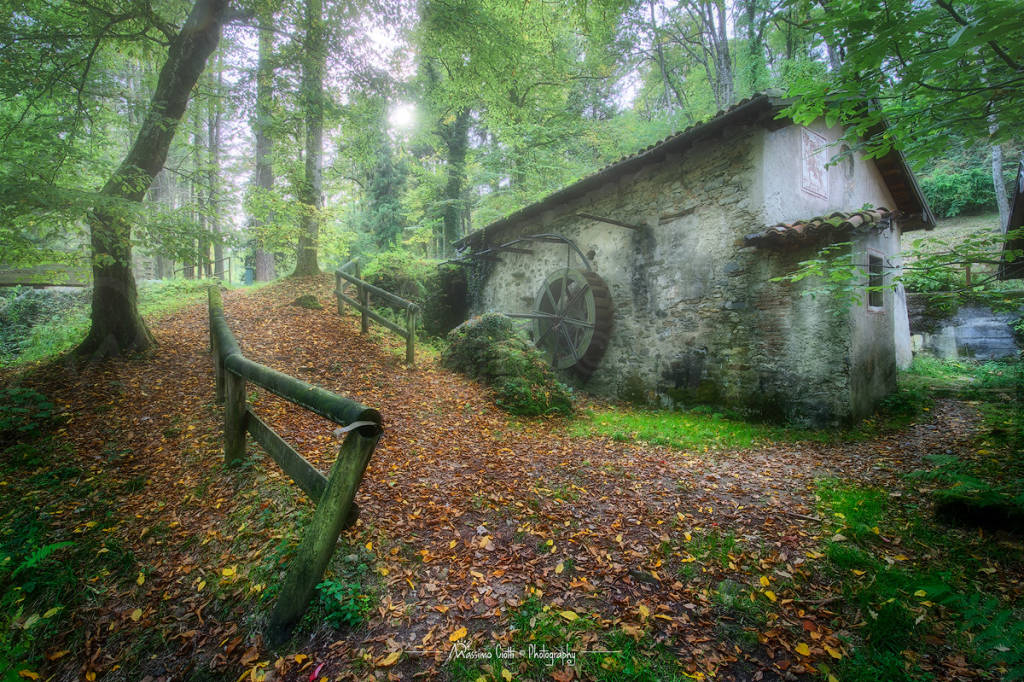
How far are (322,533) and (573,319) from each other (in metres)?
7.49

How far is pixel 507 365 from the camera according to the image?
6.87 m

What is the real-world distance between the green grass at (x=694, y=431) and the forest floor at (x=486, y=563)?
30.2 inches

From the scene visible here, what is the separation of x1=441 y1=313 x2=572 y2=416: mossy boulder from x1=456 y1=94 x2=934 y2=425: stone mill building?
2002 millimetres

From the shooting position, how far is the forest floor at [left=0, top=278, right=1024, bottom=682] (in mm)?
2043

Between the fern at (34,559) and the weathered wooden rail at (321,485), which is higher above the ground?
the weathered wooden rail at (321,485)

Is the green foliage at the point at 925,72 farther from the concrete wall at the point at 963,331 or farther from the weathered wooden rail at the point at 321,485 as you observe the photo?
the concrete wall at the point at 963,331

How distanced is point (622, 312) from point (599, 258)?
1.39m

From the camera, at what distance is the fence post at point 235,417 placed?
3316 millimetres

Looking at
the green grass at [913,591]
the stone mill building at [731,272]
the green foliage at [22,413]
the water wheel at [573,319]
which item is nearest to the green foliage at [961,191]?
the stone mill building at [731,272]

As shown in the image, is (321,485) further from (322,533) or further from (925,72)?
(925,72)

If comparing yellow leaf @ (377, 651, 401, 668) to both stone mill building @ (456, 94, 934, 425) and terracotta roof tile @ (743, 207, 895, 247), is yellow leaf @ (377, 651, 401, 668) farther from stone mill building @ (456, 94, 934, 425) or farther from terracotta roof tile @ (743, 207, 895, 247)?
terracotta roof tile @ (743, 207, 895, 247)

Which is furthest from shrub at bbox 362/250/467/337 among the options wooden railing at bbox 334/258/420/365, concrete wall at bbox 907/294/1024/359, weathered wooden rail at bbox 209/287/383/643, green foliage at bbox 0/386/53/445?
concrete wall at bbox 907/294/1024/359

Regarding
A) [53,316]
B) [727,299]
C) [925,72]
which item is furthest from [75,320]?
[925,72]

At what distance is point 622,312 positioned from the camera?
8.52 metres
